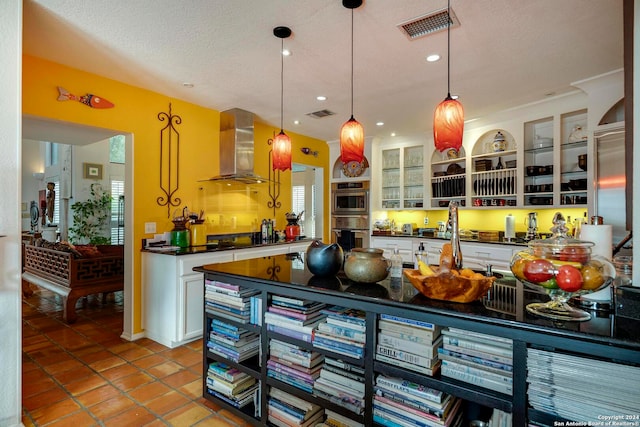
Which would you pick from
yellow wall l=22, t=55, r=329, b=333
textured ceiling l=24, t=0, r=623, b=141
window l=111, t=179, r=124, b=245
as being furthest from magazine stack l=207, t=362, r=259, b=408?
window l=111, t=179, r=124, b=245

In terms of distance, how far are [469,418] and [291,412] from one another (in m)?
0.92

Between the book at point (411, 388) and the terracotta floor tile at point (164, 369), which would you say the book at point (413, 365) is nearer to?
the book at point (411, 388)

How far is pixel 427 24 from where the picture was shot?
228 centimetres

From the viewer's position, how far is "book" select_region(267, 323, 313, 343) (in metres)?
1.69

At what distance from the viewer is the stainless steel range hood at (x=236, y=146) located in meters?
4.13

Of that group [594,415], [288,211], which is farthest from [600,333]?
[288,211]

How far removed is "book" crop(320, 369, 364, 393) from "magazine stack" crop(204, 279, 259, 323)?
Answer: 57cm

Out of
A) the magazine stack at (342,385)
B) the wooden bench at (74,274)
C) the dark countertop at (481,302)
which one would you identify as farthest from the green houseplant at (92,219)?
the magazine stack at (342,385)

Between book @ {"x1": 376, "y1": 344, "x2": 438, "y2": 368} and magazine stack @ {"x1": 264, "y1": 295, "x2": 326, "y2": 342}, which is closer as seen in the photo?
book @ {"x1": 376, "y1": 344, "x2": 438, "y2": 368}

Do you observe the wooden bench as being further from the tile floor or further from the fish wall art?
the fish wall art

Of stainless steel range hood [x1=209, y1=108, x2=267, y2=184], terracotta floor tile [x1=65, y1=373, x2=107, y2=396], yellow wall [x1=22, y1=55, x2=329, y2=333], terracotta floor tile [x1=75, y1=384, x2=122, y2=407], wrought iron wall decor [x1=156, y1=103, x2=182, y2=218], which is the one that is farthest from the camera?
stainless steel range hood [x1=209, y1=108, x2=267, y2=184]

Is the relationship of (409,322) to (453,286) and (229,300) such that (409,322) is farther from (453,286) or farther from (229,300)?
(229,300)

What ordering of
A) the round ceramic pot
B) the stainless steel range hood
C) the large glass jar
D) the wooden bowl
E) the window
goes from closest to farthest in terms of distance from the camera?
the large glass jar → the wooden bowl → the round ceramic pot → the stainless steel range hood → the window

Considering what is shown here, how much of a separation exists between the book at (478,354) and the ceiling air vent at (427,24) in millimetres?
2089
